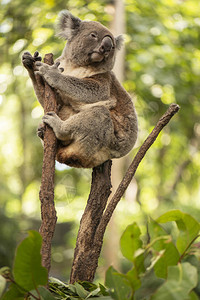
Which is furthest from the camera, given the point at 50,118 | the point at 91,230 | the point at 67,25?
the point at 67,25

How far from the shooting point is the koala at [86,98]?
2.81 meters

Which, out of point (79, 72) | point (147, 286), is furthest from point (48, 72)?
point (147, 286)

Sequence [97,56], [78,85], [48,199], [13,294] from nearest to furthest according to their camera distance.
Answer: [13,294]
[48,199]
[78,85]
[97,56]

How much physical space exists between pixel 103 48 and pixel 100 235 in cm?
180

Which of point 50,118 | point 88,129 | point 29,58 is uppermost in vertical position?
point 29,58

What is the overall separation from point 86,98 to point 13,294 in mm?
2182

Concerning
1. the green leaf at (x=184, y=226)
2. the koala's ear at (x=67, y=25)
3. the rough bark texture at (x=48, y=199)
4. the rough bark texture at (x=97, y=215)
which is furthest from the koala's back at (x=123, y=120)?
the green leaf at (x=184, y=226)

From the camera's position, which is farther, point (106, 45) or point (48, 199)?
point (106, 45)

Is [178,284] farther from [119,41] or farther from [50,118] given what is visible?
[119,41]

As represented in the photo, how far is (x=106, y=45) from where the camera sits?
3121 millimetres

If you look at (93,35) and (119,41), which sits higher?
(93,35)

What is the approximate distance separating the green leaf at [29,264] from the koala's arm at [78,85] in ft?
6.05

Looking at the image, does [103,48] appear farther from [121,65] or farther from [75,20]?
[121,65]

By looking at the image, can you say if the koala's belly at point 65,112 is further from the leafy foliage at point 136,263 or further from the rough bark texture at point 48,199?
the leafy foliage at point 136,263
